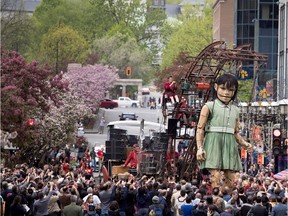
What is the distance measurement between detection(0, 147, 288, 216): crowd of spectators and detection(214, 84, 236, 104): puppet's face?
1.99m

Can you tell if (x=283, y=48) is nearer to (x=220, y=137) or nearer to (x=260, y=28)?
(x=260, y=28)

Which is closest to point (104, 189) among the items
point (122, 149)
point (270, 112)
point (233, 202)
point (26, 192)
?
point (26, 192)

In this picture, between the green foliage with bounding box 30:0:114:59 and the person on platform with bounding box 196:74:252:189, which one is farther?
the green foliage with bounding box 30:0:114:59

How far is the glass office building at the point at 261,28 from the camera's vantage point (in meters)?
104

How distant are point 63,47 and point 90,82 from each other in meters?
17.2

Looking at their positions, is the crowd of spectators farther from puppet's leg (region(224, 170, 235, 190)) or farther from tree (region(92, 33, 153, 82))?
tree (region(92, 33, 153, 82))

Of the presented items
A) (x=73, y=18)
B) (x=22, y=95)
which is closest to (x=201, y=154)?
(x=22, y=95)

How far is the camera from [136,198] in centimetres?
3206

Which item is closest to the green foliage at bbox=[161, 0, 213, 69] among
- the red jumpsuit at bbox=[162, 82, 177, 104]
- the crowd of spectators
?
the red jumpsuit at bbox=[162, 82, 177, 104]

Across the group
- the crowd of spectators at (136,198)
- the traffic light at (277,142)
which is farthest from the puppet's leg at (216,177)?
the traffic light at (277,142)

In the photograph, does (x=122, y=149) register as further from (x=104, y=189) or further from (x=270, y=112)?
(x=104, y=189)

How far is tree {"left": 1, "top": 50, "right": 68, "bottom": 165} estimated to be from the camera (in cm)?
4346

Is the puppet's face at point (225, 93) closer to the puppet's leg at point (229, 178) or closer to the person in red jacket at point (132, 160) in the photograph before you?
the puppet's leg at point (229, 178)

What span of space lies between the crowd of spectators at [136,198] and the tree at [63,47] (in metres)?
84.2
